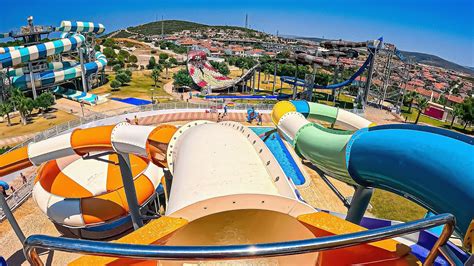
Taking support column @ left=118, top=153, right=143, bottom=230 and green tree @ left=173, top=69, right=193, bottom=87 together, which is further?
green tree @ left=173, top=69, right=193, bottom=87

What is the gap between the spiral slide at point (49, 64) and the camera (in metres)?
35.6

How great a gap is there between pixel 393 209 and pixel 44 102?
124ft

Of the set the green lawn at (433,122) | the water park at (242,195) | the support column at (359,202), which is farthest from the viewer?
the green lawn at (433,122)

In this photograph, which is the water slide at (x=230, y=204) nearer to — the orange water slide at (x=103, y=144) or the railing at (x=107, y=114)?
the orange water slide at (x=103, y=144)

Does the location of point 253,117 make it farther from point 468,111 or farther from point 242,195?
point 242,195

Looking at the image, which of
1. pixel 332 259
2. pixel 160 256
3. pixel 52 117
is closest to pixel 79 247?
pixel 160 256

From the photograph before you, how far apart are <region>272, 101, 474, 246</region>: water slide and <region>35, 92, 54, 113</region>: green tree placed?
36.4m

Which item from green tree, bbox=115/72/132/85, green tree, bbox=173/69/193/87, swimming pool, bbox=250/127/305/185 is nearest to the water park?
swimming pool, bbox=250/127/305/185

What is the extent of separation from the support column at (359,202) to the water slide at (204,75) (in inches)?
1785

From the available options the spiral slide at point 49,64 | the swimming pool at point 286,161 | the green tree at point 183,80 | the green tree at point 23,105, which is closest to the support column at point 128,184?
the swimming pool at point 286,161

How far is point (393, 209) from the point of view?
1831 centimetres

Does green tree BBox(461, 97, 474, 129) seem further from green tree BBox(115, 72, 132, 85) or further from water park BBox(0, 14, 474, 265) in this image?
green tree BBox(115, 72, 132, 85)

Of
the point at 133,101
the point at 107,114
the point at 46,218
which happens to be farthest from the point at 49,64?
the point at 46,218

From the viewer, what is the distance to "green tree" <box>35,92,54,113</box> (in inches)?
1370
